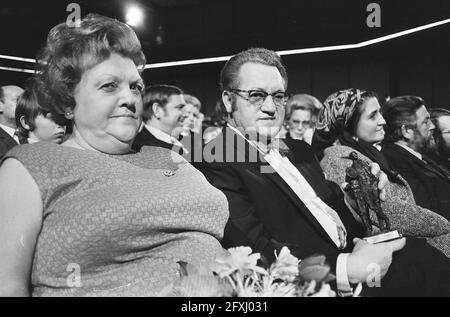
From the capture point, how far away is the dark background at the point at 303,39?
191 centimetres

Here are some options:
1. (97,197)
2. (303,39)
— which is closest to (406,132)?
(303,39)

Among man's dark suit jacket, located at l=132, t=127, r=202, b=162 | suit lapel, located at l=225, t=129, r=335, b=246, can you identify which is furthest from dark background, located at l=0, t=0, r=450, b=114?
suit lapel, located at l=225, t=129, r=335, b=246

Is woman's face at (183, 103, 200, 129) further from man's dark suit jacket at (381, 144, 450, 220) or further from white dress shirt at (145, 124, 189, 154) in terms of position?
man's dark suit jacket at (381, 144, 450, 220)

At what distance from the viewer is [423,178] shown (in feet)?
7.39

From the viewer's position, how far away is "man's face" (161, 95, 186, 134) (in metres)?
2.02

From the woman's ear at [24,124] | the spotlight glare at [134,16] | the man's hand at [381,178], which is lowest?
the man's hand at [381,178]

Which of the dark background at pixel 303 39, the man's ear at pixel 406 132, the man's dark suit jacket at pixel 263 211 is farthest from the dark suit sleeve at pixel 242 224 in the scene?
the man's ear at pixel 406 132

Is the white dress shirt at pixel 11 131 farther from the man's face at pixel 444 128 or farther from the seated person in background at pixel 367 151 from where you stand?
the man's face at pixel 444 128

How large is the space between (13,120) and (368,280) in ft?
4.41

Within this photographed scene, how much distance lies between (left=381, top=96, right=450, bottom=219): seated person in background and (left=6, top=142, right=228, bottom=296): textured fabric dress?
1145 millimetres

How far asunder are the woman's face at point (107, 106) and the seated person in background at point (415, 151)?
1241 millimetres

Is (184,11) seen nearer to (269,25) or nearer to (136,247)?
(269,25)

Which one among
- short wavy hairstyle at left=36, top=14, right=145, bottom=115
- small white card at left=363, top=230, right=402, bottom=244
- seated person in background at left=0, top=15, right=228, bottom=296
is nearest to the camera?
seated person in background at left=0, top=15, right=228, bottom=296

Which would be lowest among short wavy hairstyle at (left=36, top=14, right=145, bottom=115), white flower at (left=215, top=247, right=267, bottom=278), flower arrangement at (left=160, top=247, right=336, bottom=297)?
flower arrangement at (left=160, top=247, right=336, bottom=297)
